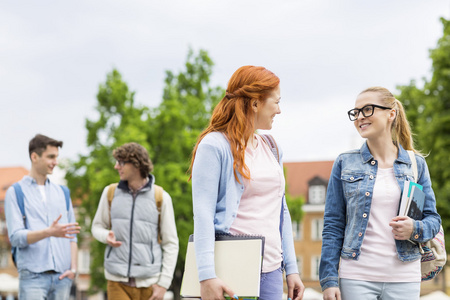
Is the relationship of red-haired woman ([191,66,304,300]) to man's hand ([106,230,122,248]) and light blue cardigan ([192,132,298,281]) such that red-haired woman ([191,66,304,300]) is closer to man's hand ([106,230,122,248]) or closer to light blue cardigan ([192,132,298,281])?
light blue cardigan ([192,132,298,281])

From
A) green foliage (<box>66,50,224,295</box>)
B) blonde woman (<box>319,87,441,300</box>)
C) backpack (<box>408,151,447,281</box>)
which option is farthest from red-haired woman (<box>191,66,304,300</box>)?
green foliage (<box>66,50,224,295</box>)

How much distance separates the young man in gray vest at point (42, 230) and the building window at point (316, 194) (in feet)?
166

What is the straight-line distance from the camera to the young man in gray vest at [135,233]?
6.35m

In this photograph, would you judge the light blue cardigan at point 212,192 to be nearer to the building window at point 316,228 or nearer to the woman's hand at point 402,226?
the woman's hand at point 402,226

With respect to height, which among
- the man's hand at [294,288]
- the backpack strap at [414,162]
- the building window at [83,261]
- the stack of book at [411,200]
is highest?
the backpack strap at [414,162]

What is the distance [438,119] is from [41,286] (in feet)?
64.8

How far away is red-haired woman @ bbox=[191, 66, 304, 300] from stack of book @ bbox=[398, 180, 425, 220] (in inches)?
33.5

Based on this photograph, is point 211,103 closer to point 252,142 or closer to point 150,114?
point 150,114

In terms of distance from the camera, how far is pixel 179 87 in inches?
1387

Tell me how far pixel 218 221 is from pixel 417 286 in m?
1.53

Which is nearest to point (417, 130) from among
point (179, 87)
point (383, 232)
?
point (179, 87)

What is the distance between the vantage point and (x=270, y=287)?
3.54m

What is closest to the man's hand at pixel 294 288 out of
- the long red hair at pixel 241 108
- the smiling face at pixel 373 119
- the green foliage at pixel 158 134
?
the long red hair at pixel 241 108

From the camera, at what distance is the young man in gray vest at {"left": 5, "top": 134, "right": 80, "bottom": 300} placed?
6133 mm
